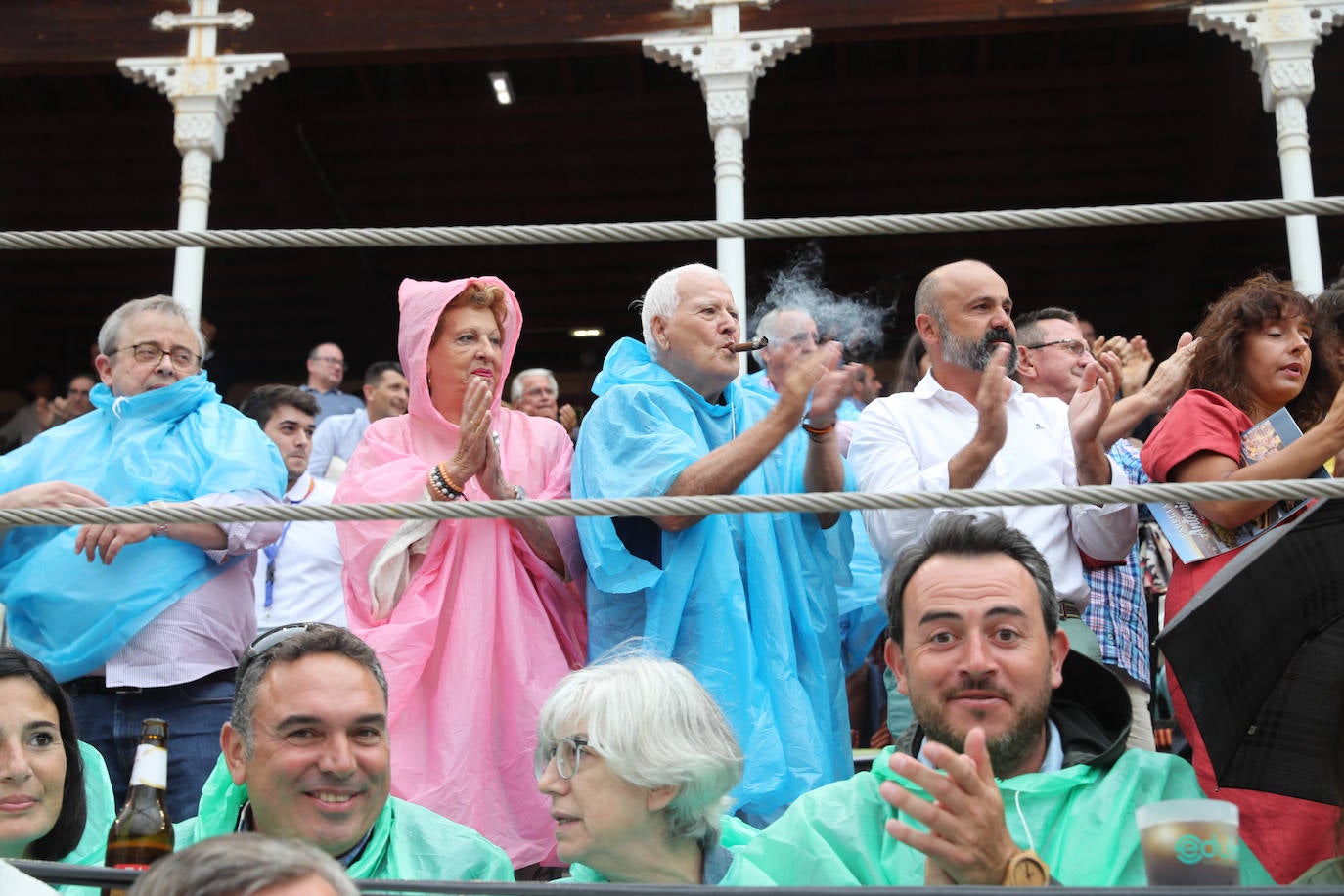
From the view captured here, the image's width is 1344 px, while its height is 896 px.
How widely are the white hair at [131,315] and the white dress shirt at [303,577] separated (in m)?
0.94

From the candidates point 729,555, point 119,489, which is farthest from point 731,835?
point 119,489

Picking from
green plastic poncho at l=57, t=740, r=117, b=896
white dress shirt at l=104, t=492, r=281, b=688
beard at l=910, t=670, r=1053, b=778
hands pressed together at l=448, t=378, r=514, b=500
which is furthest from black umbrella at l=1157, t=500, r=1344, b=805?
white dress shirt at l=104, t=492, r=281, b=688

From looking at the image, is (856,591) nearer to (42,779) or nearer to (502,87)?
(42,779)

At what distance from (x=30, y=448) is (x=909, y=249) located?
9.53m

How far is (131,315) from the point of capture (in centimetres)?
388

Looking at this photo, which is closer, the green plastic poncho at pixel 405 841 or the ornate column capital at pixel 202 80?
the green plastic poncho at pixel 405 841

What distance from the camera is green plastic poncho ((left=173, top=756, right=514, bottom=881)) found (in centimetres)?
270

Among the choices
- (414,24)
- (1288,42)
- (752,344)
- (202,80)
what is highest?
(414,24)

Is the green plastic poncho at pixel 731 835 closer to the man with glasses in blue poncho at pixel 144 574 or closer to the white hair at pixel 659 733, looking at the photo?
the white hair at pixel 659 733

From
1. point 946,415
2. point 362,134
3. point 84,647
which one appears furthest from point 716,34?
point 84,647

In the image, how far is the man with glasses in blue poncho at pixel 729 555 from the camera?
3.08m

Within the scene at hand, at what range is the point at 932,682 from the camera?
8.11 feet

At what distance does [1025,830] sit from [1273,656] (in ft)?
1.53

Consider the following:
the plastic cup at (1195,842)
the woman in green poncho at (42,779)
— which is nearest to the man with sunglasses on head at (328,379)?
the woman in green poncho at (42,779)
